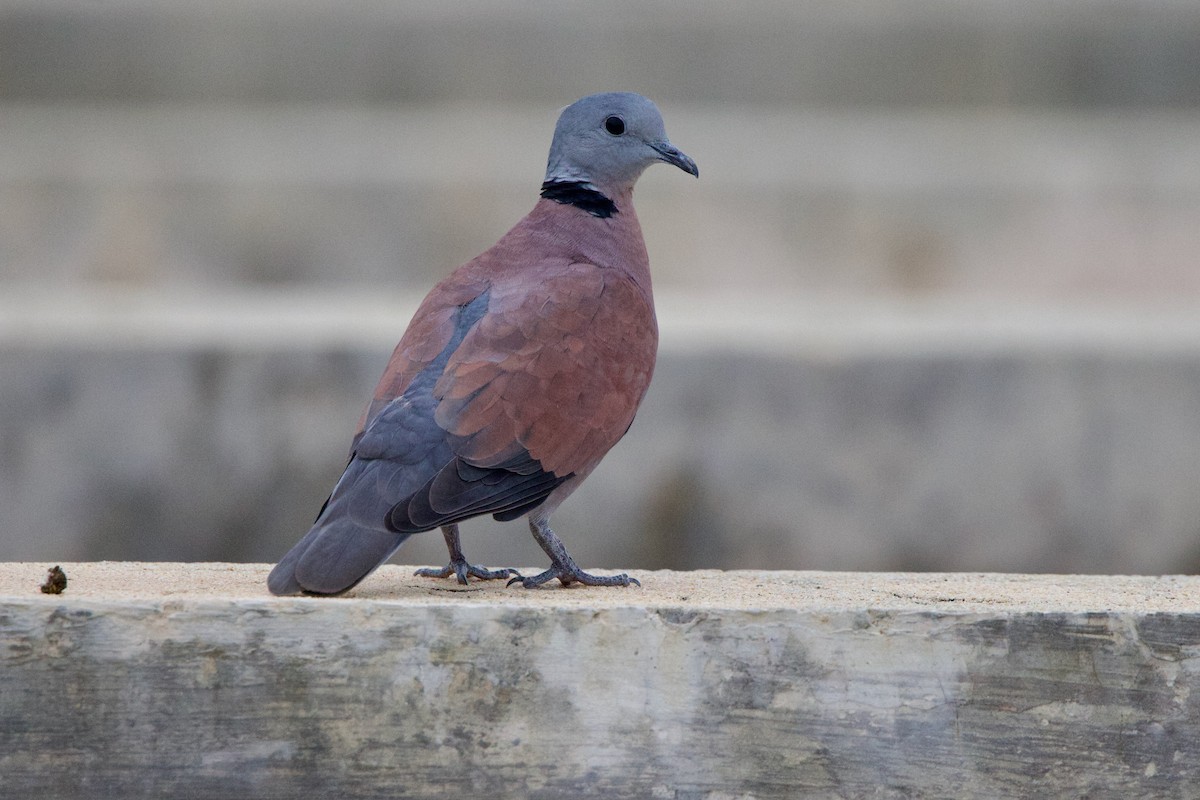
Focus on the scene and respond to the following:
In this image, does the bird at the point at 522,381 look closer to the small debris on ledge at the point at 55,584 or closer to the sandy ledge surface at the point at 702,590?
the sandy ledge surface at the point at 702,590

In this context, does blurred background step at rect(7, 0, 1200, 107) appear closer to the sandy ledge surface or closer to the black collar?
the black collar

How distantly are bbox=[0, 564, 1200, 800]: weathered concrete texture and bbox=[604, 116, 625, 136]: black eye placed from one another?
4.95ft

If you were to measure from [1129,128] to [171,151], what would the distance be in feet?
25.4

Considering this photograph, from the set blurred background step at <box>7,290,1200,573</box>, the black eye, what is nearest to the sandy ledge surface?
the black eye

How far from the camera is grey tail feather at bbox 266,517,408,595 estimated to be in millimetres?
3871

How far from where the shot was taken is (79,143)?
14.1 m

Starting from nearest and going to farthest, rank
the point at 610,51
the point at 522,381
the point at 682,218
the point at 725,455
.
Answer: the point at 522,381, the point at 725,455, the point at 682,218, the point at 610,51

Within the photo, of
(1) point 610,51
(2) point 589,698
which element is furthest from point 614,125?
(1) point 610,51

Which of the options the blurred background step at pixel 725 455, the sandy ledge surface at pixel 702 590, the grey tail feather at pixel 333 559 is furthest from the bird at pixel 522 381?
the blurred background step at pixel 725 455

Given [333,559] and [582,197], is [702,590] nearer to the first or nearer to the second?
[333,559]

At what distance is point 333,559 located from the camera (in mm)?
3893

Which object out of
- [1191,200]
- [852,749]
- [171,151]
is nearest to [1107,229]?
[1191,200]

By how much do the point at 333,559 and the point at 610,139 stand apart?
1558 millimetres

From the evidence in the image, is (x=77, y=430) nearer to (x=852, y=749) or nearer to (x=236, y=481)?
(x=236, y=481)
